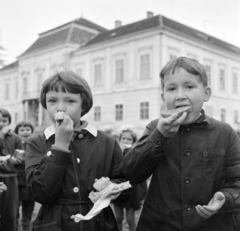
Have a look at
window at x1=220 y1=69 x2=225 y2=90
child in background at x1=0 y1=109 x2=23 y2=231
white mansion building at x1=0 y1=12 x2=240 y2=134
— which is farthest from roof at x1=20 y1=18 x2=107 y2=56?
child in background at x1=0 y1=109 x2=23 y2=231

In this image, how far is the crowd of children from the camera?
1.59m

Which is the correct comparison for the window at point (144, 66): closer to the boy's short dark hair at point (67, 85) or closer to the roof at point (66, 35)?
the roof at point (66, 35)

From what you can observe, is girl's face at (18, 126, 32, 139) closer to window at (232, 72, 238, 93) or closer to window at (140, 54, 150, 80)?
window at (140, 54, 150, 80)

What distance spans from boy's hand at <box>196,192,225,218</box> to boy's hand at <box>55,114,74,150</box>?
0.74 meters

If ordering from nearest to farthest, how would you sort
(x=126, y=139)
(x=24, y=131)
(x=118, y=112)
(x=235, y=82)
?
(x=126, y=139), (x=24, y=131), (x=118, y=112), (x=235, y=82)

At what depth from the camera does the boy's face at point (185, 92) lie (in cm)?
161

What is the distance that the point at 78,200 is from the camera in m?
1.71

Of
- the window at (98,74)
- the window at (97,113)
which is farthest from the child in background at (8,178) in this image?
the window at (98,74)

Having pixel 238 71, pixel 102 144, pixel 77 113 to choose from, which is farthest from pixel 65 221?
pixel 238 71

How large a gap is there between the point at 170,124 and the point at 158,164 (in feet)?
1.02

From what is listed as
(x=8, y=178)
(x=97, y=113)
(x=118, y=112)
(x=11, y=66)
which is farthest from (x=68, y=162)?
Answer: (x=11, y=66)

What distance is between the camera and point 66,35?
89.2ft

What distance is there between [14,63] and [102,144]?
120ft

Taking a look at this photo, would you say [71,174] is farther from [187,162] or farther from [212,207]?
[212,207]
